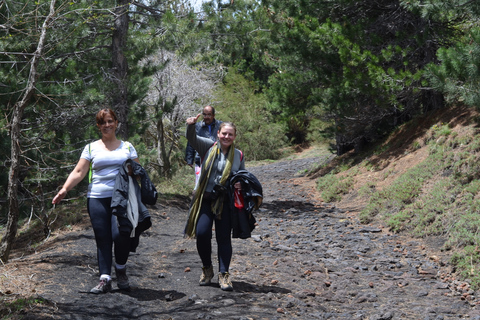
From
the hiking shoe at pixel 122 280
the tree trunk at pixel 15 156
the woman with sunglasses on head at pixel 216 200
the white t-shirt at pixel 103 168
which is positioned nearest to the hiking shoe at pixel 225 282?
the woman with sunglasses on head at pixel 216 200

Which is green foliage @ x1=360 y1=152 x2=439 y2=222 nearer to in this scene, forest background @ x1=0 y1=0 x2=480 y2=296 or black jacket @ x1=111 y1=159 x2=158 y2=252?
forest background @ x1=0 y1=0 x2=480 y2=296

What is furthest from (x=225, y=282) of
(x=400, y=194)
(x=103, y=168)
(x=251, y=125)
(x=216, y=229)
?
(x=251, y=125)

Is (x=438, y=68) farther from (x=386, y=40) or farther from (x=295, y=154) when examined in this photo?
(x=295, y=154)

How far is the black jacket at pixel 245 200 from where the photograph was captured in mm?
5605

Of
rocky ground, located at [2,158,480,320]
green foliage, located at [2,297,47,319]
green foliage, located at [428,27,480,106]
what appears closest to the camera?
green foliage, located at [2,297,47,319]

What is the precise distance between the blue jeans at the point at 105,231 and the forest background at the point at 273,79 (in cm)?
145

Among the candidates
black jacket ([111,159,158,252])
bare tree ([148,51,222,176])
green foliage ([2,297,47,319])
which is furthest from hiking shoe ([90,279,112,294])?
bare tree ([148,51,222,176])

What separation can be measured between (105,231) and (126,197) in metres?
0.44

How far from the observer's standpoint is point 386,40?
1418cm

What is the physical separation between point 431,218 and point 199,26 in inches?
281

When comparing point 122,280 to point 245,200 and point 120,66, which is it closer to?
point 245,200

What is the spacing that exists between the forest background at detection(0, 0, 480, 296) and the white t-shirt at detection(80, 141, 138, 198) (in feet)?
4.20

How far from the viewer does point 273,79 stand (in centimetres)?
1691

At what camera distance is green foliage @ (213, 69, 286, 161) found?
3003 centimetres
